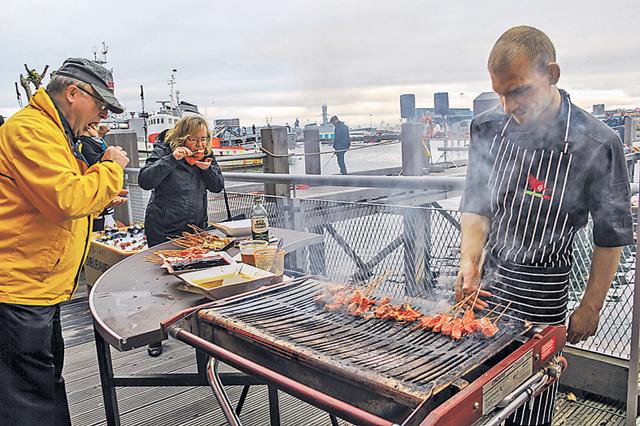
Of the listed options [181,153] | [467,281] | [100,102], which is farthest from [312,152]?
[467,281]

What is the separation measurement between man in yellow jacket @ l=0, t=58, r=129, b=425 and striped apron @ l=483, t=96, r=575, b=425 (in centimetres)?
154

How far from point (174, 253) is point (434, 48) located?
181 cm

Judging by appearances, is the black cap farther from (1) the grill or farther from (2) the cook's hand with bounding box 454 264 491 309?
(2) the cook's hand with bounding box 454 264 491 309

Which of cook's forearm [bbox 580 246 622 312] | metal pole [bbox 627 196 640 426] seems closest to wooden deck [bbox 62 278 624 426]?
metal pole [bbox 627 196 640 426]

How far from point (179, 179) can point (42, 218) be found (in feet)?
4.58

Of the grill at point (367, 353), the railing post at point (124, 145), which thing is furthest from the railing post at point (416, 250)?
the railing post at point (124, 145)

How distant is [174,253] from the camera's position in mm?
2602

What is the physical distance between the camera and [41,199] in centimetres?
181

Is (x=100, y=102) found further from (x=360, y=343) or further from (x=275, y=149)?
(x=275, y=149)

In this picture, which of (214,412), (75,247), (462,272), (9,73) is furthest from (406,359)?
(9,73)

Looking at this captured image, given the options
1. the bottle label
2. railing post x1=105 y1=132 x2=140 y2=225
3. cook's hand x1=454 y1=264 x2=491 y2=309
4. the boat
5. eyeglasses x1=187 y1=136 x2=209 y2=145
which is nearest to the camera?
cook's hand x1=454 y1=264 x2=491 y2=309

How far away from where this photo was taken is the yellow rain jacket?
5.89ft

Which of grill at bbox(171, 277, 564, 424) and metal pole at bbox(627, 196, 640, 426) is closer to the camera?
grill at bbox(171, 277, 564, 424)

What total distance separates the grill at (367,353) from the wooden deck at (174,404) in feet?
4.23
